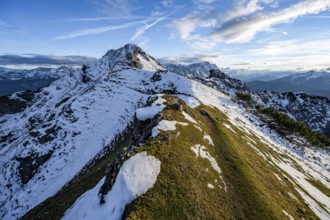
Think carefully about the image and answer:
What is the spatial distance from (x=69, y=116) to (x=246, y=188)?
2777 inches

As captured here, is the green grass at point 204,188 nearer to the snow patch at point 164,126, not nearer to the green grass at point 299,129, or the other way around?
the snow patch at point 164,126

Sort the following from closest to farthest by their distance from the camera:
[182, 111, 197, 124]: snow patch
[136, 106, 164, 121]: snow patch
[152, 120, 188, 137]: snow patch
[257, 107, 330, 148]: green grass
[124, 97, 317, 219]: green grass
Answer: [124, 97, 317, 219]: green grass < [152, 120, 188, 137]: snow patch < [182, 111, 197, 124]: snow patch < [136, 106, 164, 121]: snow patch < [257, 107, 330, 148]: green grass

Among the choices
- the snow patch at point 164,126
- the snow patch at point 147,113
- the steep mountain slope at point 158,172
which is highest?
the snow patch at point 164,126

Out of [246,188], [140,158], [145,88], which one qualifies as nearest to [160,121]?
[140,158]

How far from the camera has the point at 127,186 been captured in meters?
22.9

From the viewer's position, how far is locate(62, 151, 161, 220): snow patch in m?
22.1

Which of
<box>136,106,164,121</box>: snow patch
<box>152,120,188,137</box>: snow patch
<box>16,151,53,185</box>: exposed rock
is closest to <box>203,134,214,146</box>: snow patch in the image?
<box>152,120,188,137</box>: snow patch

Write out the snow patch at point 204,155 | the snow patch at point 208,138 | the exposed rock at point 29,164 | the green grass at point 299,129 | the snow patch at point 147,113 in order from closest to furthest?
1. the snow patch at point 204,155
2. the snow patch at point 208,138
3. the snow patch at point 147,113
4. the exposed rock at point 29,164
5. the green grass at point 299,129

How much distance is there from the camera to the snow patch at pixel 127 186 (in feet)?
72.5

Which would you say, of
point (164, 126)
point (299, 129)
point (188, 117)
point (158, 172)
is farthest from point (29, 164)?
point (299, 129)

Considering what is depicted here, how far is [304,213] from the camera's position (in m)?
30.6

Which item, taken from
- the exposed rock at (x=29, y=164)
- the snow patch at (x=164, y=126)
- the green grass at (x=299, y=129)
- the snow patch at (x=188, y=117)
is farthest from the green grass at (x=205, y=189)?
the green grass at (x=299, y=129)

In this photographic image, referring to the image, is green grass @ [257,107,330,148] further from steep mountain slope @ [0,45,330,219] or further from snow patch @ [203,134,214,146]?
snow patch @ [203,134,214,146]

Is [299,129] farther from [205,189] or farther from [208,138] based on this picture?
[205,189]
